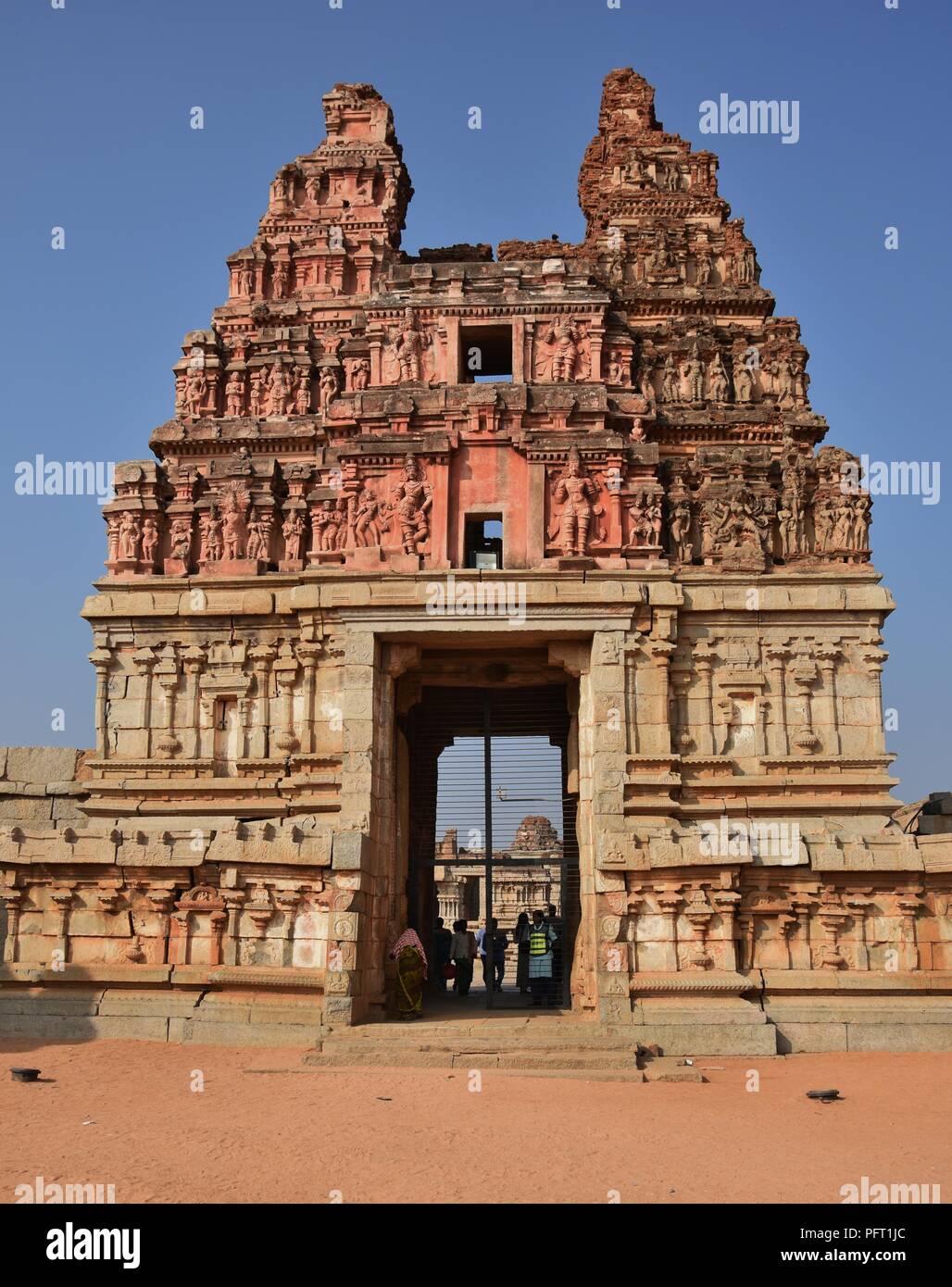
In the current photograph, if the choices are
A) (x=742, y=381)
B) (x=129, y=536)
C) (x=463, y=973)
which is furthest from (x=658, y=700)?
(x=129, y=536)

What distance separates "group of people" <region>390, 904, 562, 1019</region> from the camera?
56.2 feet

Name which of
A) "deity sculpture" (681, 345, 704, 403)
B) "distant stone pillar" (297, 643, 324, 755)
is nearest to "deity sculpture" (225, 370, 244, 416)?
"distant stone pillar" (297, 643, 324, 755)

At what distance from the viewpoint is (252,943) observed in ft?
52.7

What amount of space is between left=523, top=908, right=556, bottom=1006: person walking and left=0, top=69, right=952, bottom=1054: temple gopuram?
407 mm

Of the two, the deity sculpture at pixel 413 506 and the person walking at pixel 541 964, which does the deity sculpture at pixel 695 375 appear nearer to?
the deity sculpture at pixel 413 506

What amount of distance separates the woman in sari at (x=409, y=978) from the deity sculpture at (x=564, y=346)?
30.3 ft

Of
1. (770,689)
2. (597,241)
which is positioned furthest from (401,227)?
(770,689)

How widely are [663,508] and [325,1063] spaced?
996cm

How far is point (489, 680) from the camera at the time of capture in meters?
19.7

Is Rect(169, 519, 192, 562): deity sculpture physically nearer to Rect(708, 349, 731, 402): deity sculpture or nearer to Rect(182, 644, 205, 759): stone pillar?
Rect(182, 644, 205, 759): stone pillar

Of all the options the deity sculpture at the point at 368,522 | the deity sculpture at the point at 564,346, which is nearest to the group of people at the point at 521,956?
the deity sculpture at the point at 368,522

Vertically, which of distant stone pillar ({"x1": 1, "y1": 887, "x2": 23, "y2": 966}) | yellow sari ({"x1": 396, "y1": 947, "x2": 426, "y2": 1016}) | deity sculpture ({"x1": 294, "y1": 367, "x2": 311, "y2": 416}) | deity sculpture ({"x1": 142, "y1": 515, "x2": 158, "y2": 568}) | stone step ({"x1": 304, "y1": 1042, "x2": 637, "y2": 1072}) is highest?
deity sculpture ({"x1": 294, "y1": 367, "x2": 311, "y2": 416})

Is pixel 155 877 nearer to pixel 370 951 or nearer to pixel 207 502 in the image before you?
pixel 370 951

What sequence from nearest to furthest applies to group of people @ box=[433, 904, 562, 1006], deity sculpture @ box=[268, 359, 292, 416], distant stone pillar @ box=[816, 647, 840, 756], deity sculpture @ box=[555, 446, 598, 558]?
distant stone pillar @ box=[816, 647, 840, 756] → deity sculpture @ box=[555, 446, 598, 558] → group of people @ box=[433, 904, 562, 1006] → deity sculpture @ box=[268, 359, 292, 416]
